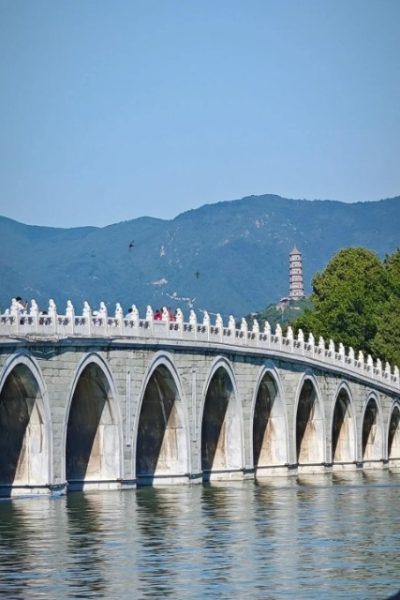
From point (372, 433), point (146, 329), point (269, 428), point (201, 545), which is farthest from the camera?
point (372, 433)

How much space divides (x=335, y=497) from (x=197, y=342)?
412 inches

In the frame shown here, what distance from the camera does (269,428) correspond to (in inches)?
3086

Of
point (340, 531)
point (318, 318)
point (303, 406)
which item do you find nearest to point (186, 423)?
point (303, 406)

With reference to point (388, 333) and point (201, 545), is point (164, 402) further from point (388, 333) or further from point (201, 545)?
point (388, 333)

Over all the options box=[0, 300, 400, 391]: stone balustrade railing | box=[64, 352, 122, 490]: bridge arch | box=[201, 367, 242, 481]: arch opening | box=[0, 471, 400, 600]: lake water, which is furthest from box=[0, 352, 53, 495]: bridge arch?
box=[201, 367, 242, 481]: arch opening

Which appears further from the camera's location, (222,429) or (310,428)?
(310,428)

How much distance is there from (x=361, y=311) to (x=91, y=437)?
45.9 metres

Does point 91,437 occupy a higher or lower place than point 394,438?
Answer: lower

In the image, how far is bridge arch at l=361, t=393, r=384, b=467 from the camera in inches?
3602

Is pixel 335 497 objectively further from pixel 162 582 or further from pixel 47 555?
pixel 162 582

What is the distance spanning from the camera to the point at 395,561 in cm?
3716

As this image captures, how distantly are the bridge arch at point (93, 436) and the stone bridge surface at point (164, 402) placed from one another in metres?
0.04

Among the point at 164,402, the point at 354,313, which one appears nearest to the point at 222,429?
the point at 164,402

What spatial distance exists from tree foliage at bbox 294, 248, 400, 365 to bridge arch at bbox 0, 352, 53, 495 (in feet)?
151
